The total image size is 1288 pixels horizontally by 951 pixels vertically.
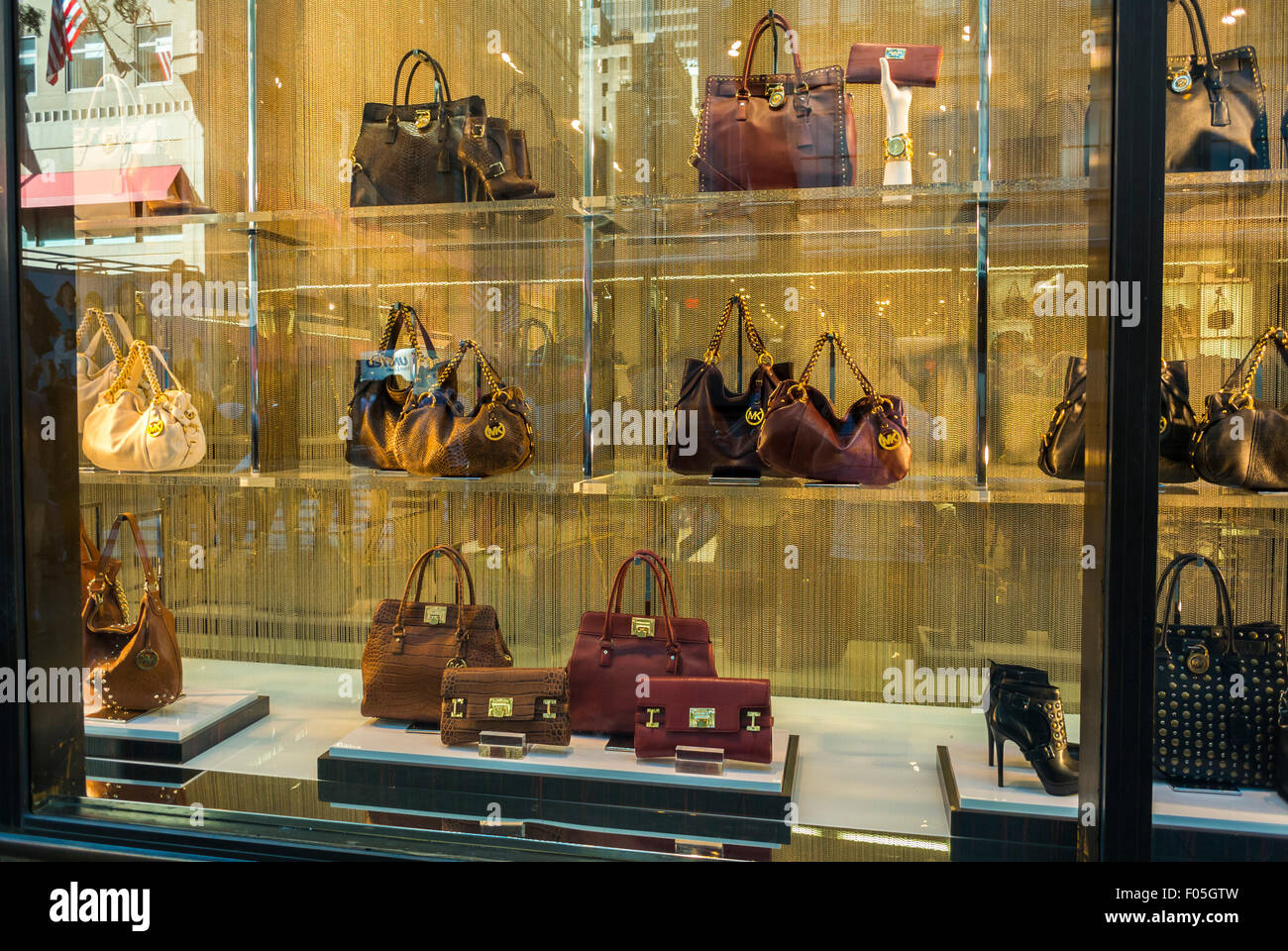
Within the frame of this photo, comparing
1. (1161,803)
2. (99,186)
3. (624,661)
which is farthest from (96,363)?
(1161,803)

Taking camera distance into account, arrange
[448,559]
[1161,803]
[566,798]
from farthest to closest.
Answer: [448,559] < [566,798] < [1161,803]

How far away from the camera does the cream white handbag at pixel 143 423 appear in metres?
2.75

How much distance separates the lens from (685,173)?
2891mm

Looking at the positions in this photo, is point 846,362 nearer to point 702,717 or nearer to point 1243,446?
point 1243,446

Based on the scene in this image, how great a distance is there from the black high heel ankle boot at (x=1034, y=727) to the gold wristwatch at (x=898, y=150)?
58.1 inches

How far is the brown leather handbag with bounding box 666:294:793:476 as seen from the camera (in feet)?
8.74

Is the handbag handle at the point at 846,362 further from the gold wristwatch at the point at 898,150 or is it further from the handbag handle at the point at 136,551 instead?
the handbag handle at the point at 136,551

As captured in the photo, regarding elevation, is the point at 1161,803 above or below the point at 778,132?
below

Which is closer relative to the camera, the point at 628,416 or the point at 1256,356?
the point at 1256,356

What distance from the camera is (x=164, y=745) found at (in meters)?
2.49

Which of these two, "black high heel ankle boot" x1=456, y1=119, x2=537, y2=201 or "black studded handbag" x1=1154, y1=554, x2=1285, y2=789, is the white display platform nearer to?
"black studded handbag" x1=1154, y1=554, x2=1285, y2=789

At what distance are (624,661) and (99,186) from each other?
6.43ft

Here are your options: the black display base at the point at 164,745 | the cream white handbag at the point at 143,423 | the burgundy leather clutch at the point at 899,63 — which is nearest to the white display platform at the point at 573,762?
the black display base at the point at 164,745
